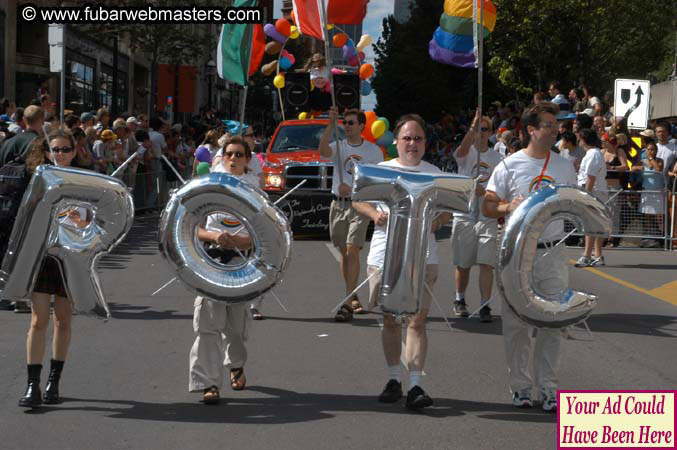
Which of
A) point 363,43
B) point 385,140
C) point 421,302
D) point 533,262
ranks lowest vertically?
point 421,302

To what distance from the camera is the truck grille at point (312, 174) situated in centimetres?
1941

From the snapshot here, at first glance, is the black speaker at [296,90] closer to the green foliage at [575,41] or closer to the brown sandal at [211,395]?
the brown sandal at [211,395]

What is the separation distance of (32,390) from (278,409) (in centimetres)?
156

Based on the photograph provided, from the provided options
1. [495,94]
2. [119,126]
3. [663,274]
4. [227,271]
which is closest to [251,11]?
[227,271]

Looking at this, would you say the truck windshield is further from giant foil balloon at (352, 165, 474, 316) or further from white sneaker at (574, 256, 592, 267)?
giant foil balloon at (352, 165, 474, 316)

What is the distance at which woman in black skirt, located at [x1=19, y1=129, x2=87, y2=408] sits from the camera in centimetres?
704

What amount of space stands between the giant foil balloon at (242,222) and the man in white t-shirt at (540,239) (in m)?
1.51

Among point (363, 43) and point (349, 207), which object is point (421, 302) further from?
point (363, 43)

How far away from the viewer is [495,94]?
6319cm

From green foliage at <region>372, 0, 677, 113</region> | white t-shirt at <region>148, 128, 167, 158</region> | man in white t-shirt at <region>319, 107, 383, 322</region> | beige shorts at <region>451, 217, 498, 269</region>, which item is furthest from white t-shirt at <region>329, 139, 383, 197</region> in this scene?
green foliage at <region>372, 0, 677, 113</region>

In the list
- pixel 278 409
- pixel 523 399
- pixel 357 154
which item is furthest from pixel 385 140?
pixel 278 409

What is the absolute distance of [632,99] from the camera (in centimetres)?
2223

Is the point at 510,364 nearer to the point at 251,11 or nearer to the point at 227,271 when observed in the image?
the point at 227,271

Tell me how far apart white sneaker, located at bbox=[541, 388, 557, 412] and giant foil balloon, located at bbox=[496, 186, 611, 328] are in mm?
481
